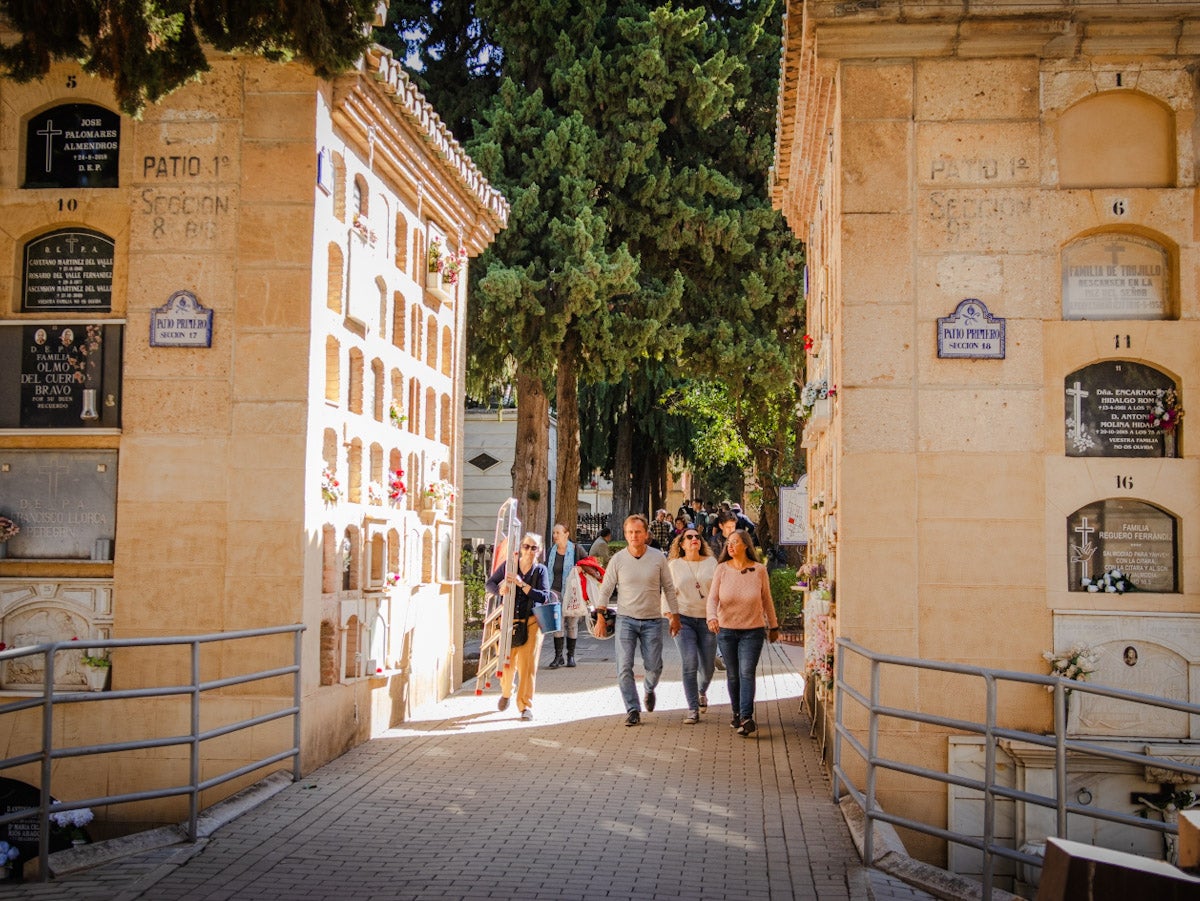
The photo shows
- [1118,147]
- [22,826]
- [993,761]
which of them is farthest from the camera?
[1118,147]

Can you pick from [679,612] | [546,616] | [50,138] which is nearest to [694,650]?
[679,612]

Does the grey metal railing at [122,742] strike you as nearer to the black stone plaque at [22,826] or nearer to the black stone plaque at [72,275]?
the black stone plaque at [22,826]

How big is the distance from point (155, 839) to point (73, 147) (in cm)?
518

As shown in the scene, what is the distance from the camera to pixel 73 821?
861 centimetres

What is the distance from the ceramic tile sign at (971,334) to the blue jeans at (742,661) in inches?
130

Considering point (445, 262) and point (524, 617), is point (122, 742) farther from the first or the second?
point (445, 262)

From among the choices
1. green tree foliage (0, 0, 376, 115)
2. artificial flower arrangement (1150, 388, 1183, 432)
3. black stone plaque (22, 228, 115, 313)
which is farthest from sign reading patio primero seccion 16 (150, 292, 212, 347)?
artificial flower arrangement (1150, 388, 1183, 432)

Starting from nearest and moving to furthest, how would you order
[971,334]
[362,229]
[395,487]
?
[971,334]
[362,229]
[395,487]

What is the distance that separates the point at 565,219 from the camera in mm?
20547

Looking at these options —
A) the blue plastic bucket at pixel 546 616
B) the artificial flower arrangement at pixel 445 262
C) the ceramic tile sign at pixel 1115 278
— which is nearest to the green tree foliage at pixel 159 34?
the ceramic tile sign at pixel 1115 278

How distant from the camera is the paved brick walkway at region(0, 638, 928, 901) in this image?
20.8 feet

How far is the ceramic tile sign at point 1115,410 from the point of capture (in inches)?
350

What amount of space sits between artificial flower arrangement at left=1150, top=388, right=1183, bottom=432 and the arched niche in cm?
143

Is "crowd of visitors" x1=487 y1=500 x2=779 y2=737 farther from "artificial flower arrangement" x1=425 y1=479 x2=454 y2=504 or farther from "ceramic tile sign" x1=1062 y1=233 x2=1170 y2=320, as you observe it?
"ceramic tile sign" x1=1062 y1=233 x2=1170 y2=320
